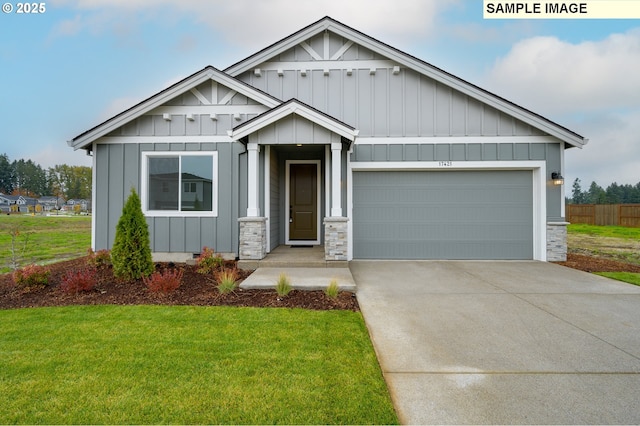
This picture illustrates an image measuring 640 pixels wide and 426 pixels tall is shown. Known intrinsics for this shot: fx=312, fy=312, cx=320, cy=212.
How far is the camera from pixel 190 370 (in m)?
2.71

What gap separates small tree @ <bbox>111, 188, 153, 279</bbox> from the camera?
5.73 metres

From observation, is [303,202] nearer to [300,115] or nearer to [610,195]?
[300,115]

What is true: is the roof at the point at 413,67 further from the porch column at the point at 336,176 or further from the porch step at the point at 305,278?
the porch step at the point at 305,278

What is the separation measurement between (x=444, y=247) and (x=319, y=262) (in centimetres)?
378

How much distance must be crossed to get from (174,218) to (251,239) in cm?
243

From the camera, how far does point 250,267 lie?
6820mm

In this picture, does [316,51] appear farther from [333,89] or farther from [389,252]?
[389,252]

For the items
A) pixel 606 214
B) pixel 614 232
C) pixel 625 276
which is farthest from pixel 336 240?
pixel 606 214

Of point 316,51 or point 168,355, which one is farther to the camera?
point 316,51

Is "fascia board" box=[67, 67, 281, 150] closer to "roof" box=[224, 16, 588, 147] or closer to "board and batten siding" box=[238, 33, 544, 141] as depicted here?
"roof" box=[224, 16, 588, 147]

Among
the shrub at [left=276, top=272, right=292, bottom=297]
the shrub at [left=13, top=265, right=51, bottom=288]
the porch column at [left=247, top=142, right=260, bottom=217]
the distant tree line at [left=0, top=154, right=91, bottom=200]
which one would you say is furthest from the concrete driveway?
the distant tree line at [left=0, top=154, right=91, bottom=200]

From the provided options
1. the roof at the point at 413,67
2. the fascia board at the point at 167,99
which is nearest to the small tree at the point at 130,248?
the fascia board at the point at 167,99

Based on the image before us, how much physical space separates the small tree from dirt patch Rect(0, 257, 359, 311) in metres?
0.20

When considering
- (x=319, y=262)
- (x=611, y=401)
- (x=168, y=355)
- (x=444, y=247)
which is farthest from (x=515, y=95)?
(x=168, y=355)
